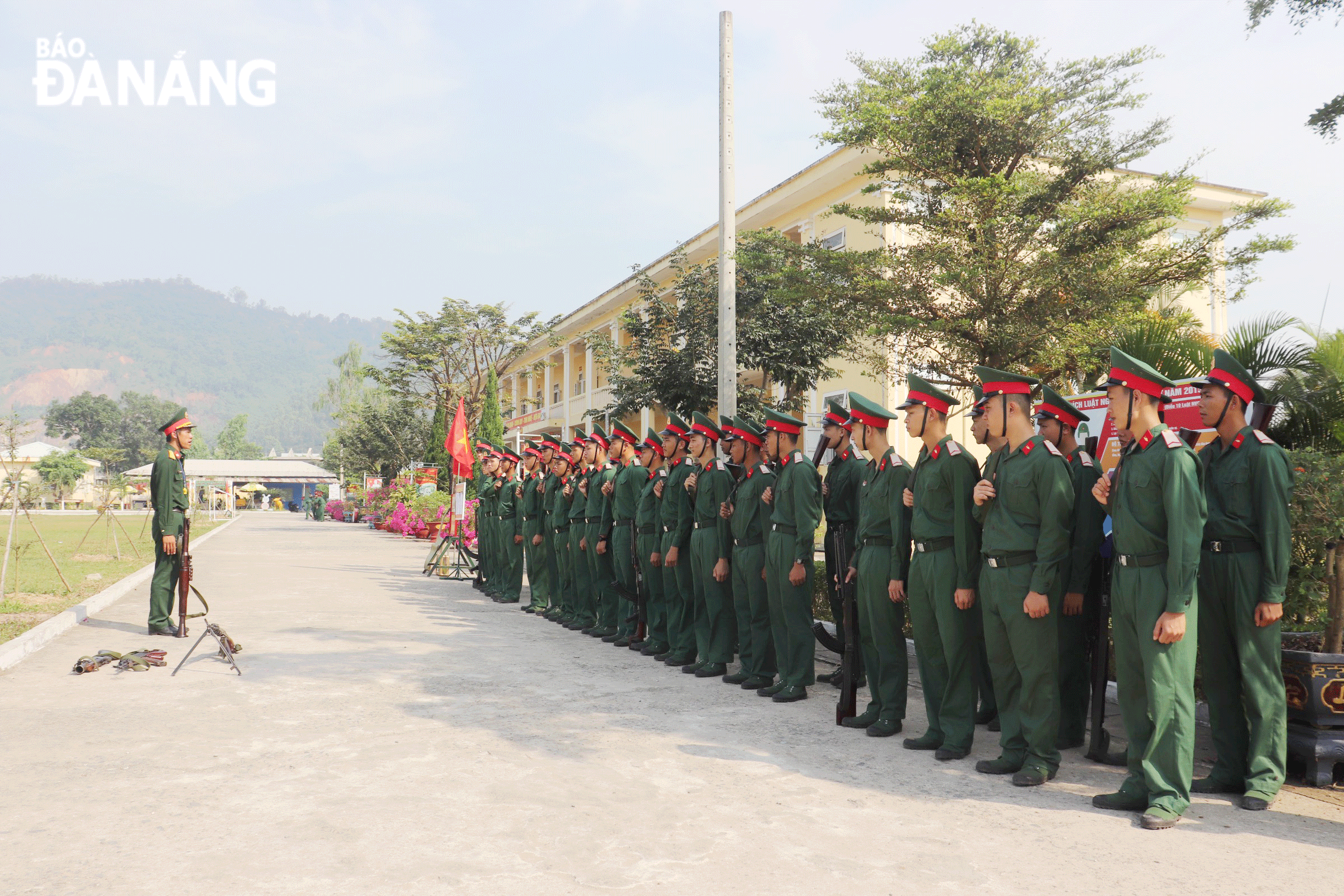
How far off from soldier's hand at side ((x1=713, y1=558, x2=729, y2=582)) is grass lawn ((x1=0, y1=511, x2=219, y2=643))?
673cm

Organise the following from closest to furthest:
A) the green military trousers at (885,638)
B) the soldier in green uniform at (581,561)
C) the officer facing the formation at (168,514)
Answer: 1. the green military trousers at (885,638)
2. the officer facing the formation at (168,514)
3. the soldier in green uniform at (581,561)

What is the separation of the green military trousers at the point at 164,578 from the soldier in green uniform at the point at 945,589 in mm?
7510

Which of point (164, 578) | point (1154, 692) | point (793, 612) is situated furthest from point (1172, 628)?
point (164, 578)

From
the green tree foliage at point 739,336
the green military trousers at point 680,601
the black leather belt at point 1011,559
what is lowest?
the green military trousers at point 680,601

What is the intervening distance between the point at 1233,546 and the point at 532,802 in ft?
12.2

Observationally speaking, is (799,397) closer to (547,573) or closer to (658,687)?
(547,573)

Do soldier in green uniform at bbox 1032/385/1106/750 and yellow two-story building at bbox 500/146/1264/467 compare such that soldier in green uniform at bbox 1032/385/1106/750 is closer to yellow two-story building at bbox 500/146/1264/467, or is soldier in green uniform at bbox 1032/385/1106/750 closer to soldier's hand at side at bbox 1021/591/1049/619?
soldier's hand at side at bbox 1021/591/1049/619

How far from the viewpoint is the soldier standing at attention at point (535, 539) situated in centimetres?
1231

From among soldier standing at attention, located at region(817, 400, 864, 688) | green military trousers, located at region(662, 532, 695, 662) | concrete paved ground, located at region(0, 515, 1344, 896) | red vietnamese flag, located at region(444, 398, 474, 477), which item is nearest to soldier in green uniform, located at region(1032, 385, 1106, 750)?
concrete paved ground, located at region(0, 515, 1344, 896)

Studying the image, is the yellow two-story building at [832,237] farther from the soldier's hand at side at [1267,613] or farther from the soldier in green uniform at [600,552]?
the soldier's hand at side at [1267,613]

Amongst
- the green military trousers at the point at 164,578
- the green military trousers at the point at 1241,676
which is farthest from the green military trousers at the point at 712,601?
the green military trousers at the point at 164,578

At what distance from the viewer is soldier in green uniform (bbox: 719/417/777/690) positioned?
Answer: 7512 mm

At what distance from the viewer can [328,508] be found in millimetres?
60812

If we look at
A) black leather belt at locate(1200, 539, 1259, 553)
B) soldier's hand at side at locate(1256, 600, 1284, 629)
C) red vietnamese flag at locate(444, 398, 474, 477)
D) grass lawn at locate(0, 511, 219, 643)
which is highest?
red vietnamese flag at locate(444, 398, 474, 477)
